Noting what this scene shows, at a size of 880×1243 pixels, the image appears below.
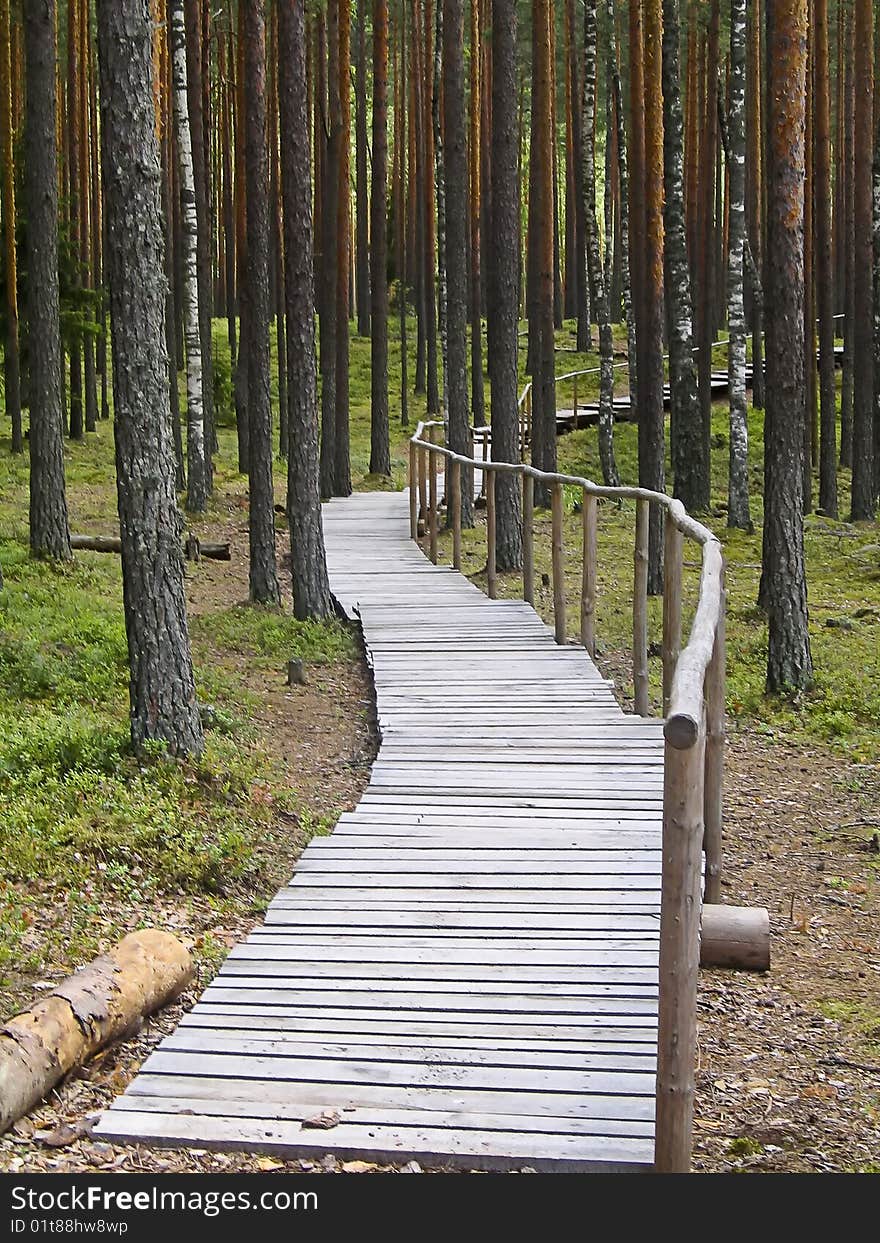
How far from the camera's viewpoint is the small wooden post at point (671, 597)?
24.3 feet

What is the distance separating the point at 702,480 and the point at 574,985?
17197 mm

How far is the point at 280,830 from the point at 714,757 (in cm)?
247

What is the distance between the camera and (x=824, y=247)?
22.4 m

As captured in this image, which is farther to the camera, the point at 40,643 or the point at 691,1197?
the point at 40,643

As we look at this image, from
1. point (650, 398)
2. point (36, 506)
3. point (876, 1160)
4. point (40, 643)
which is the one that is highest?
point (650, 398)

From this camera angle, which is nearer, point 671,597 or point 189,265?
point 671,597

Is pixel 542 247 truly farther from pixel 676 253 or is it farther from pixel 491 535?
pixel 491 535

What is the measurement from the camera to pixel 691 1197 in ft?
11.5

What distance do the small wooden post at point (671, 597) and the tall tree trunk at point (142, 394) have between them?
276 centimetres

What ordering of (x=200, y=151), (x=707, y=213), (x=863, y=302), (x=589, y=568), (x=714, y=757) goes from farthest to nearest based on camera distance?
(x=707, y=213)
(x=863, y=302)
(x=200, y=151)
(x=589, y=568)
(x=714, y=757)

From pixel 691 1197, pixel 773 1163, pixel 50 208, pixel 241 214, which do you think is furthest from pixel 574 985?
pixel 241 214

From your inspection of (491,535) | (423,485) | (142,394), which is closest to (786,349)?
(491,535)

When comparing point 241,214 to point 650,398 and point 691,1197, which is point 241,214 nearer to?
point 650,398

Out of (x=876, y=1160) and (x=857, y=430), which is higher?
(x=857, y=430)
